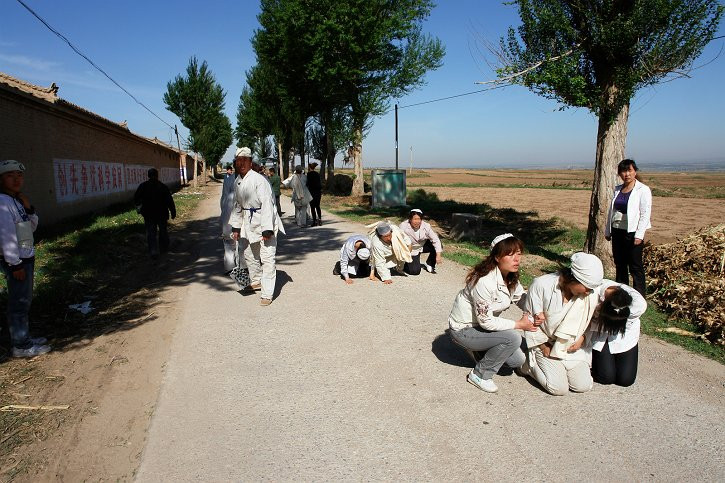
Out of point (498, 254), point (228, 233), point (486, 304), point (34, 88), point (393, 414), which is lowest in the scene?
point (393, 414)

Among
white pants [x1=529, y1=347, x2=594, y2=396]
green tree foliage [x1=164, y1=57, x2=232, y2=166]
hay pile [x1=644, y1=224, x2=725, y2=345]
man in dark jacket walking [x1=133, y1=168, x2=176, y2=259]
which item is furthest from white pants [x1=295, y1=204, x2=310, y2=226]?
green tree foliage [x1=164, y1=57, x2=232, y2=166]

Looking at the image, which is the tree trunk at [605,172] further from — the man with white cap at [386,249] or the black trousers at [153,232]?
the black trousers at [153,232]

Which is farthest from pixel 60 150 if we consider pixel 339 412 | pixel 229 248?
pixel 339 412

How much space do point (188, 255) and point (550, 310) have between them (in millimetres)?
7698

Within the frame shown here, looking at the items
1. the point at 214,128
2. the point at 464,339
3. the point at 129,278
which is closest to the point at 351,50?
the point at 129,278

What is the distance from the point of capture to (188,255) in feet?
30.9

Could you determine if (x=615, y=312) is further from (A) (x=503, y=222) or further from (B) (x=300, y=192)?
(A) (x=503, y=222)

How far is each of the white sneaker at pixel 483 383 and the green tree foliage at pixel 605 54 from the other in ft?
17.8

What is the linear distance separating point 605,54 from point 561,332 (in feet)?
20.5

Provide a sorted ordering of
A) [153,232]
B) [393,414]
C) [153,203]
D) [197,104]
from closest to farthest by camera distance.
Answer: [393,414] → [153,203] → [153,232] → [197,104]

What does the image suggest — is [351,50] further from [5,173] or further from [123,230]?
[5,173]

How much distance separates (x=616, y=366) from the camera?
3744 mm

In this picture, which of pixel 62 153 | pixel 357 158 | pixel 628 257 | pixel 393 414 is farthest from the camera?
pixel 357 158

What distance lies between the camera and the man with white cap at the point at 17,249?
409 cm
